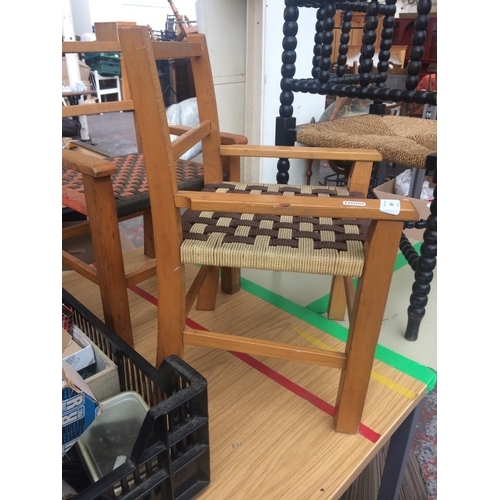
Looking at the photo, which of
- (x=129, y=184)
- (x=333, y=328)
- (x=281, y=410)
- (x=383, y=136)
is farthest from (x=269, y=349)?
(x=383, y=136)

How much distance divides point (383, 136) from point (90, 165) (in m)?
0.92

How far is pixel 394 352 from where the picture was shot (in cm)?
108

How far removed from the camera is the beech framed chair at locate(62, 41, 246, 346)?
87cm

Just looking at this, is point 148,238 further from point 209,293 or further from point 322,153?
point 322,153

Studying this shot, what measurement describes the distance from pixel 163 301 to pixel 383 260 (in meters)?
0.41

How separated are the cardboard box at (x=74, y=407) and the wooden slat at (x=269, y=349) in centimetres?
24

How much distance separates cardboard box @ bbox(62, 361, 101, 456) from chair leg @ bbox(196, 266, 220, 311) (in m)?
0.59

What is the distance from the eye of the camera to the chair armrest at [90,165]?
821mm

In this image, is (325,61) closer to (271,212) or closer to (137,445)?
(271,212)

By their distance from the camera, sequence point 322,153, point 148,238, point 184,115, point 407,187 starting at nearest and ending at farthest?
1. point 322,153
2. point 148,238
3. point 407,187
4. point 184,115

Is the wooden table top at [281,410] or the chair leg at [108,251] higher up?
the chair leg at [108,251]

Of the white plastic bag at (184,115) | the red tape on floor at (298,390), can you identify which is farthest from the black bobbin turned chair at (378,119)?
the white plastic bag at (184,115)

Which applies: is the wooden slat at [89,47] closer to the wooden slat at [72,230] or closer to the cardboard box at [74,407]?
the wooden slat at [72,230]

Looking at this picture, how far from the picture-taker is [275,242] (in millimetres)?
774
